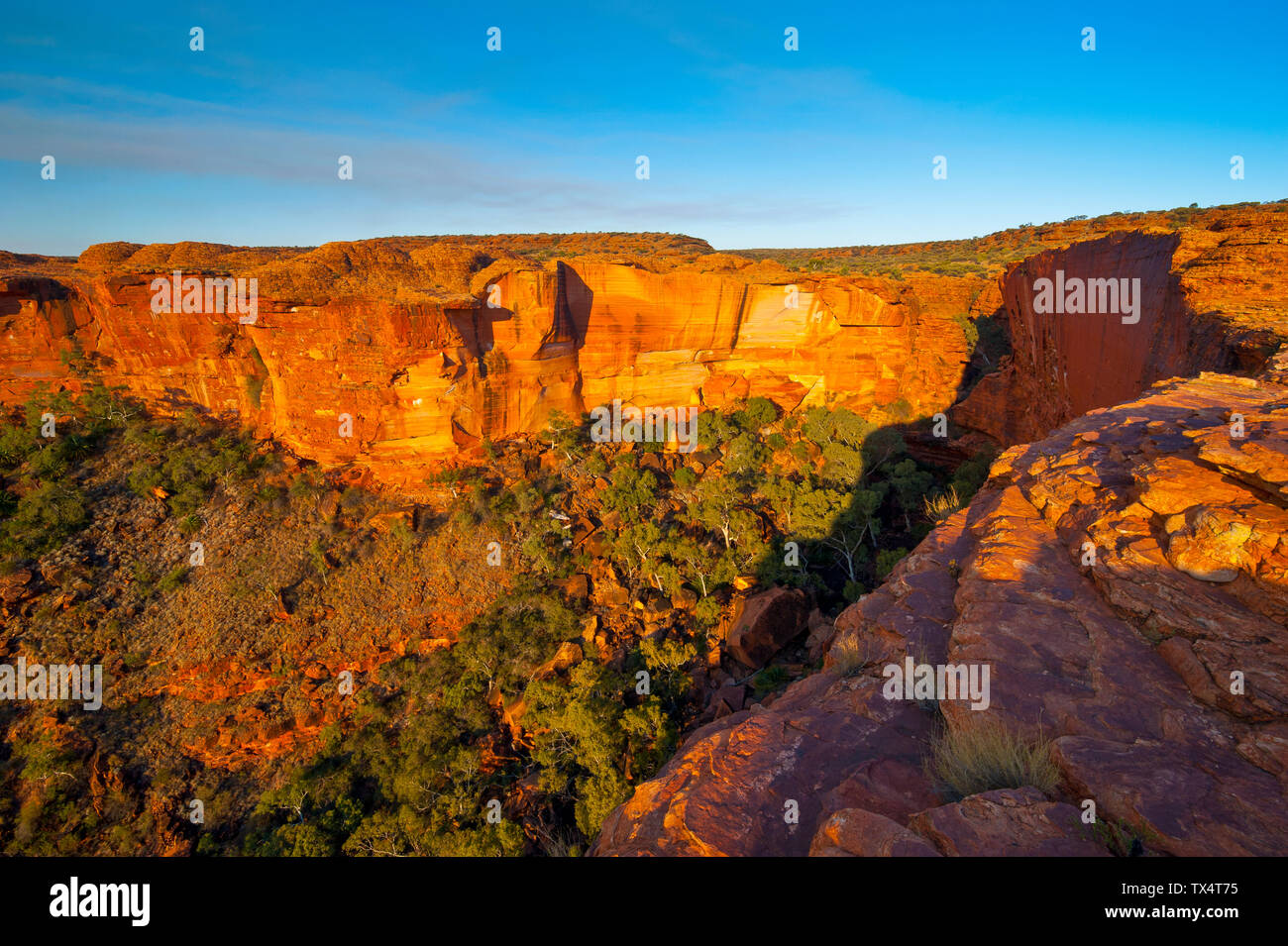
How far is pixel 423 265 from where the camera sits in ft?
75.4

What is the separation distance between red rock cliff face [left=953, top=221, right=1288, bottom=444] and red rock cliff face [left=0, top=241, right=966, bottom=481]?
31.9ft

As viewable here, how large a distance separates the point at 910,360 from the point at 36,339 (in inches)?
1548

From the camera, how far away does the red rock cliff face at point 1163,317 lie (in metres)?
10.5

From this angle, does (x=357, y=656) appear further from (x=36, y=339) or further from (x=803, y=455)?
(x=803, y=455)

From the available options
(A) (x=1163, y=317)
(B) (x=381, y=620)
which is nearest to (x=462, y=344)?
(B) (x=381, y=620)

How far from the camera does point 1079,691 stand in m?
4.46

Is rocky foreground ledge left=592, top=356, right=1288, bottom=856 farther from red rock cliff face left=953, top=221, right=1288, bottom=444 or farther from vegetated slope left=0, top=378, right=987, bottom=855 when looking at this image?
vegetated slope left=0, top=378, right=987, bottom=855

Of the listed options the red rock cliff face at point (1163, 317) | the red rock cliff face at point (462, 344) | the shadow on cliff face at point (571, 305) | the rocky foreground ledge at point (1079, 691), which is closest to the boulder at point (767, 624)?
the rocky foreground ledge at point (1079, 691)

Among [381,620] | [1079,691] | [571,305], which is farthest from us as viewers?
[571,305]

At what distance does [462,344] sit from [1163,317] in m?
22.2

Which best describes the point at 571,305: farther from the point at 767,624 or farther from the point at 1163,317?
the point at 1163,317

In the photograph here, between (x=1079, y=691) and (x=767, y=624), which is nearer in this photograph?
(x=1079, y=691)

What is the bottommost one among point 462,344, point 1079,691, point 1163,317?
point 1079,691
